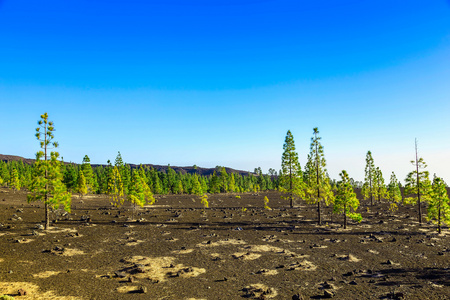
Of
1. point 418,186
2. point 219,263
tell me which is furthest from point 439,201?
point 219,263

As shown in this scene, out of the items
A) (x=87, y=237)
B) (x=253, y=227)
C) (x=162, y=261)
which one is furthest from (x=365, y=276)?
(x=87, y=237)

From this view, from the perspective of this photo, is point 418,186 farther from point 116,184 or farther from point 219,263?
point 116,184

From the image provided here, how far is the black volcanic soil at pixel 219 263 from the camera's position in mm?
15117

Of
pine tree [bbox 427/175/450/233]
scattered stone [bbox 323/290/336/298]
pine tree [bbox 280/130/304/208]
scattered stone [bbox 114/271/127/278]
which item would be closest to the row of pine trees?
pine tree [bbox 280/130/304/208]

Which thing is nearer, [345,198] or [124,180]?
[345,198]

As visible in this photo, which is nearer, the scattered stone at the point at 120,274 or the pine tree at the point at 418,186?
the scattered stone at the point at 120,274

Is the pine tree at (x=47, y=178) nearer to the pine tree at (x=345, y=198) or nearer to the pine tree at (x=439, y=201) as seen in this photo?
the pine tree at (x=345, y=198)

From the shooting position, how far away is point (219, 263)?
66.9 ft

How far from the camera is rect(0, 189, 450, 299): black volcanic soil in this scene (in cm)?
1512

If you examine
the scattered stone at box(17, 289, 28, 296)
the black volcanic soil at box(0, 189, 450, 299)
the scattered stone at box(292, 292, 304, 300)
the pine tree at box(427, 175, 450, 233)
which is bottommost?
the black volcanic soil at box(0, 189, 450, 299)

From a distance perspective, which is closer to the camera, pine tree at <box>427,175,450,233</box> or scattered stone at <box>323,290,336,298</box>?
scattered stone at <box>323,290,336,298</box>

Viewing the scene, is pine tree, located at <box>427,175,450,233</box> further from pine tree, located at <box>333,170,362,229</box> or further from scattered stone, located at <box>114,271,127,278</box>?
scattered stone, located at <box>114,271,127,278</box>

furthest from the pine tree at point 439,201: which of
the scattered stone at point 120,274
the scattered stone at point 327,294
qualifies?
the scattered stone at point 120,274

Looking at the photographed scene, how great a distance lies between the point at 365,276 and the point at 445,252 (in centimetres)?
1259
